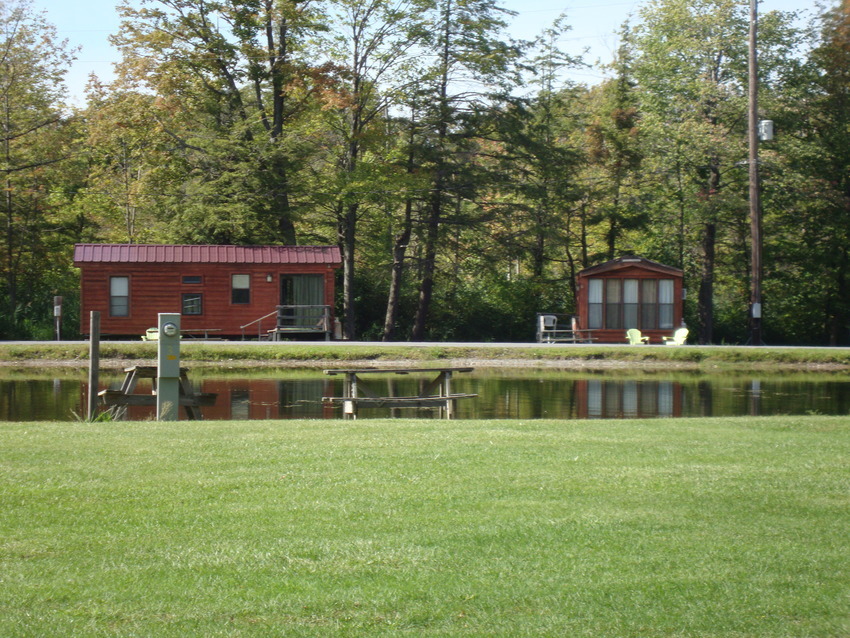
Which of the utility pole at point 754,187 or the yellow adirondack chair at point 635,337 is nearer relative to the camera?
the utility pole at point 754,187

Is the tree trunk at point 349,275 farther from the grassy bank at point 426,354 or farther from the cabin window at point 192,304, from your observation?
the grassy bank at point 426,354

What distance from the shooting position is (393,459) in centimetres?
874

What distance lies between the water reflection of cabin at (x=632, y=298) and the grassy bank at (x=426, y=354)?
6039 mm

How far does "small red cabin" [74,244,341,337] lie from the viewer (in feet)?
113

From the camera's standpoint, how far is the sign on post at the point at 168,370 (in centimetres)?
1380

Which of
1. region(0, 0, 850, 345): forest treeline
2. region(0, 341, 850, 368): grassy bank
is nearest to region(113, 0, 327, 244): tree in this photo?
region(0, 0, 850, 345): forest treeline

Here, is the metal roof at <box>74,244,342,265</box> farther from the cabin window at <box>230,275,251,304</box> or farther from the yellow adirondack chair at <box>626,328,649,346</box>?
the yellow adirondack chair at <box>626,328,649,346</box>

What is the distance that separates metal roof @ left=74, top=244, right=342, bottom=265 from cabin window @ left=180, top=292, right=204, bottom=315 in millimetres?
1224

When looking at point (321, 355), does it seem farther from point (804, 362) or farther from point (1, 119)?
point (1, 119)

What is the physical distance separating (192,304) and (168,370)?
2172cm

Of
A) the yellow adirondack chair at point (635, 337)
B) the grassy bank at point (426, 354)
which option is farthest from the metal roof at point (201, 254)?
the yellow adirondack chair at point (635, 337)

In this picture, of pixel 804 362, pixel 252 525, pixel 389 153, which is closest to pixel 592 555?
pixel 252 525

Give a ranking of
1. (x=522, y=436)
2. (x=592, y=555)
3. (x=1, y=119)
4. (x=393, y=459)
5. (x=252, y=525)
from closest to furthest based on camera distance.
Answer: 1. (x=592, y=555)
2. (x=252, y=525)
3. (x=393, y=459)
4. (x=522, y=436)
5. (x=1, y=119)

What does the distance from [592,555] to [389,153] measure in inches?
1306
